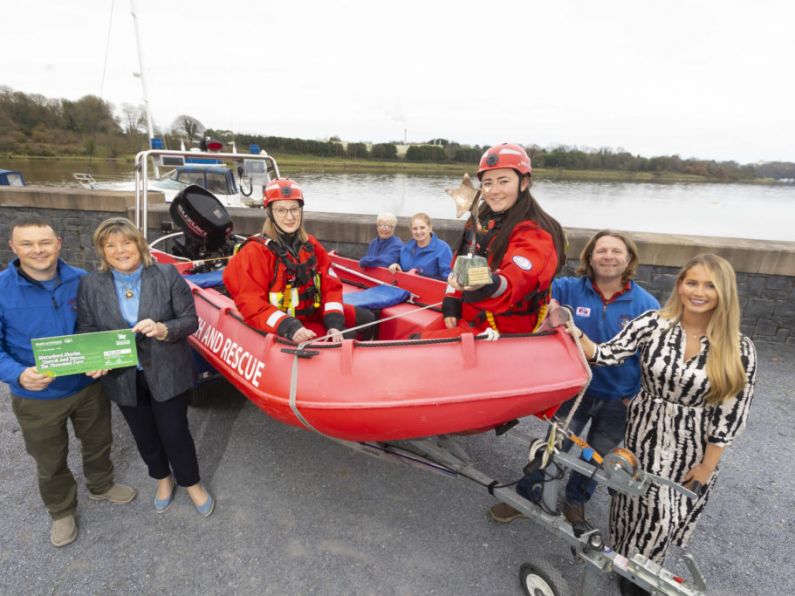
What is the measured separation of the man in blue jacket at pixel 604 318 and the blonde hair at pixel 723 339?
48 centimetres

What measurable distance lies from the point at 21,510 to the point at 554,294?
3.18m

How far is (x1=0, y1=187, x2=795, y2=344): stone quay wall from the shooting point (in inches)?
177

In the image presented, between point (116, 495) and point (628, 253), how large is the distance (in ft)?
10.1

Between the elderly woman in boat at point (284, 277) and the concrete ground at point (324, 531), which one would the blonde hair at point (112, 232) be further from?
the concrete ground at point (324, 531)

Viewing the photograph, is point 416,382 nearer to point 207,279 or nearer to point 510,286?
point 510,286

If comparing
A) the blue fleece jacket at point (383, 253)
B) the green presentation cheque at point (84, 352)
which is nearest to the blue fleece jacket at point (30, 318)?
the green presentation cheque at point (84, 352)

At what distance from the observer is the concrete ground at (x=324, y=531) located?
198 cm

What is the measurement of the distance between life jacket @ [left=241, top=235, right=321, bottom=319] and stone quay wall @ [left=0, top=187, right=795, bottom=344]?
2751mm

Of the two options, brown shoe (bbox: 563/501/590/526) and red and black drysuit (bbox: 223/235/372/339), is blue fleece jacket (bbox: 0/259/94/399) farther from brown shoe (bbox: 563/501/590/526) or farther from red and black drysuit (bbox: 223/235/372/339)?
brown shoe (bbox: 563/501/590/526)

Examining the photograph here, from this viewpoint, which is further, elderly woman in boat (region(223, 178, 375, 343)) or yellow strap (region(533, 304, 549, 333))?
elderly woman in boat (region(223, 178, 375, 343))

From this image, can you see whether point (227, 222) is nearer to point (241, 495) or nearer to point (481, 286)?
point (241, 495)

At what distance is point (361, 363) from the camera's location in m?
1.79

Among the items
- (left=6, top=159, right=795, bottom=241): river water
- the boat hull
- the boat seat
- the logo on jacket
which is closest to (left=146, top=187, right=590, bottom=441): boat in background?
the boat hull

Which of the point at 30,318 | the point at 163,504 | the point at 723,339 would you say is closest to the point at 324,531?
the point at 163,504
